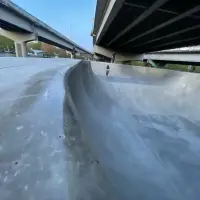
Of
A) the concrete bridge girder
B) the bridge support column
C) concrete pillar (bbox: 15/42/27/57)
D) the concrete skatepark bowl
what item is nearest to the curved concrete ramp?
the concrete skatepark bowl

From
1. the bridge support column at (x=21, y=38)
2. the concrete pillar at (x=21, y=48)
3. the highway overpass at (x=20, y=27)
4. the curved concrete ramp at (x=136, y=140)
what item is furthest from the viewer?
the concrete pillar at (x=21, y=48)

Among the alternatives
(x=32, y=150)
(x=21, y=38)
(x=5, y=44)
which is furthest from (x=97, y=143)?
(x=5, y=44)

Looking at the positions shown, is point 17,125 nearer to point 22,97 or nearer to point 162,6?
point 22,97

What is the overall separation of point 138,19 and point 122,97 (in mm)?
5923

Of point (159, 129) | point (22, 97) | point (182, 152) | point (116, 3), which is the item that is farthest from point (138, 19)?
point (22, 97)

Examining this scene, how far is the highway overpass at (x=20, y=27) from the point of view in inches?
707

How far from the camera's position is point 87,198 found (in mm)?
767

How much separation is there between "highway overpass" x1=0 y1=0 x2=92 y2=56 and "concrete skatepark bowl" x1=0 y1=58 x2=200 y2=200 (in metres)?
16.3

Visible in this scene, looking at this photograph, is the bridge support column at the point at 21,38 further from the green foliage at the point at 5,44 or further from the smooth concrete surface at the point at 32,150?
the green foliage at the point at 5,44

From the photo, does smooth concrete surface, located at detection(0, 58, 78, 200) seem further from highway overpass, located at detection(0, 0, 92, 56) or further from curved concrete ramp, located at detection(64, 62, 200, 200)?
highway overpass, located at detection(0, 0, 92, 56)

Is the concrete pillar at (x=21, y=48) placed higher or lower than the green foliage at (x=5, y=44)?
higher

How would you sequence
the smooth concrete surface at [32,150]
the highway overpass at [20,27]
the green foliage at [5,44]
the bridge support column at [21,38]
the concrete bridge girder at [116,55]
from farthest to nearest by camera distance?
1. the green foliage at [5,44]
2. the concrete bridge girder at [116,55]
3. the bridge support column at [21,38]
4. the highway overpass at [20,27]
5. the smooth concrete surface at [32,150]

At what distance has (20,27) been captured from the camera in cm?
2158

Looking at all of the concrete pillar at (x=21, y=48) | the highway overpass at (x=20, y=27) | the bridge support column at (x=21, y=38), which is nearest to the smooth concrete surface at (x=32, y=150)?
the highway overpass at (x=20, y=27)
